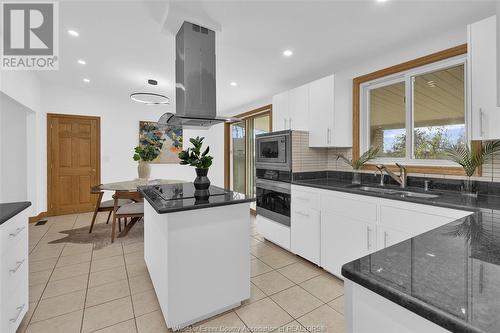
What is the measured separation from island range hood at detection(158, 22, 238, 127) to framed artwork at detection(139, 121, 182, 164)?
360cm

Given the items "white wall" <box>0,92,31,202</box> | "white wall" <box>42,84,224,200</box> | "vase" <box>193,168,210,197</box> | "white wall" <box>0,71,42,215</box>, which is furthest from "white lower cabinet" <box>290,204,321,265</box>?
"white wall" <box>0,92,31,202</box>

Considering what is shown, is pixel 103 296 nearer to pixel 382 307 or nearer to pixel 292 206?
pixel 292 206

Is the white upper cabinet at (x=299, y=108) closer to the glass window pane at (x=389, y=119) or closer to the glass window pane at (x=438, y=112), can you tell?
the glass window pane at (x=389, y=119)

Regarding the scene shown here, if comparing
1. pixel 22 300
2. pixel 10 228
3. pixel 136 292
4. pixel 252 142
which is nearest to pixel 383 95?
pixel 252 142

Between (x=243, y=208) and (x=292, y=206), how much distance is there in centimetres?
113

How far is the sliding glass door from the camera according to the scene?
4855mm

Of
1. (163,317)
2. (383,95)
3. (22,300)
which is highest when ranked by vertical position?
(383,95)

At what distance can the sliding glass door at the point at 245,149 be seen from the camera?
486 centimetres

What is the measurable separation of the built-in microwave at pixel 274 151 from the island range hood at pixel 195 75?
0.98 meters

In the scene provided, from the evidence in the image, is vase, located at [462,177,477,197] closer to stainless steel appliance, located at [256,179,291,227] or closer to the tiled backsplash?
the tiled backsplash

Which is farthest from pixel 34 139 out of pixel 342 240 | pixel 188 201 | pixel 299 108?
pixel 342 240

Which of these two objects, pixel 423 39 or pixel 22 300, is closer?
pixel 22 300

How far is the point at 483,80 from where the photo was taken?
66.7 inches

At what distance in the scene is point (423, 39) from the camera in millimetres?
2305
